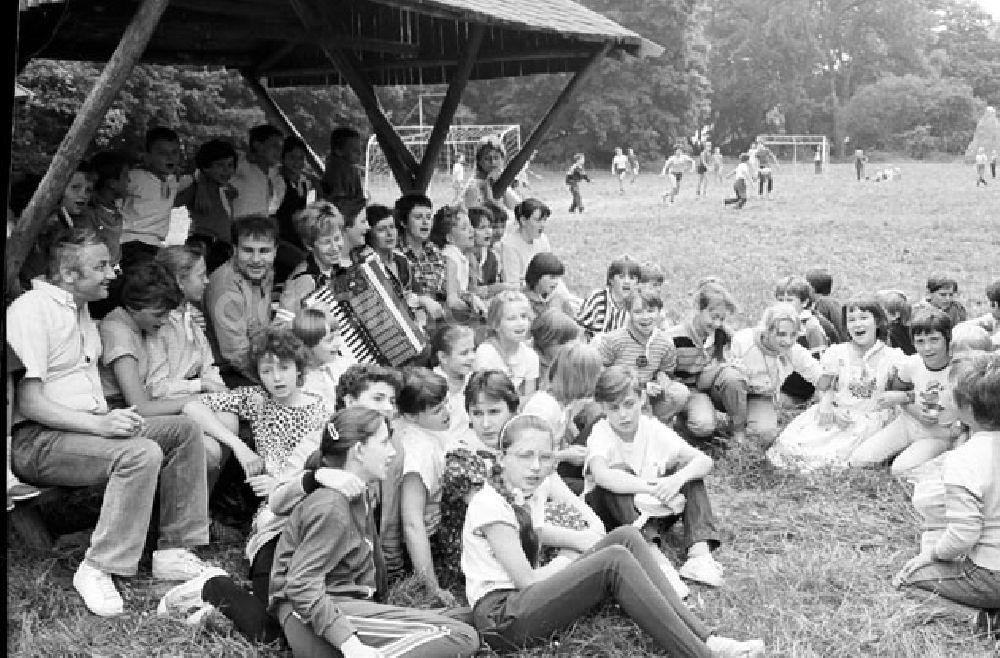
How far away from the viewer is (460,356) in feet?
17.6

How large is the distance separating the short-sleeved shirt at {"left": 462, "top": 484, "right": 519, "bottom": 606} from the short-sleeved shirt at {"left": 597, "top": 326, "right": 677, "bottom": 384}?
8.66ft

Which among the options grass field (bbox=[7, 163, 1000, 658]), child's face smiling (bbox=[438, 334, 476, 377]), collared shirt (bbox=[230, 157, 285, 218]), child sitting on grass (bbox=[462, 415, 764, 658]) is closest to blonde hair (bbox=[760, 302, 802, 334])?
grass field (bbox=[7, 163, 1000, 658])

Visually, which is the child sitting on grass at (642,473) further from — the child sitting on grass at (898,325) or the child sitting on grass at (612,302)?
the child sitting on grass at (898,325)

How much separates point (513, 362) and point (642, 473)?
1.22 m

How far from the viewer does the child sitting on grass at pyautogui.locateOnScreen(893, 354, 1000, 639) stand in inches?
167

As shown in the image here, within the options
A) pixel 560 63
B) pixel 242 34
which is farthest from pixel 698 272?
pixel 242 34

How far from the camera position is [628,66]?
50.5 m

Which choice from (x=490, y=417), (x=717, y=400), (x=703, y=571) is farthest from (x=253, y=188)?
(x=703, y=571)

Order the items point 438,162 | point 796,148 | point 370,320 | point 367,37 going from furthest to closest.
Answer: point 796,148
point 438,162
point 367,37
point 370,320

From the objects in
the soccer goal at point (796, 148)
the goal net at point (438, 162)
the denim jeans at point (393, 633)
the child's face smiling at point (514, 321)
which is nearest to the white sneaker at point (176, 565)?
the denim jeans at point (393, 633)

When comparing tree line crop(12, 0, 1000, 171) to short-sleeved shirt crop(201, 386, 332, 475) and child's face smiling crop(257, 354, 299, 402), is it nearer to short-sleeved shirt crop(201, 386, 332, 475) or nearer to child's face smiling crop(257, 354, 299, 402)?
short-sleeved shirt crop(201, 386, 332, 475)

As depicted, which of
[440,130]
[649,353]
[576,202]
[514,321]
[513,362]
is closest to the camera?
[514,321]

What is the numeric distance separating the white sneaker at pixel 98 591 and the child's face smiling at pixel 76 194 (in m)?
2.42

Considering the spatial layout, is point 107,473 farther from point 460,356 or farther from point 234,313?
point 460,356
